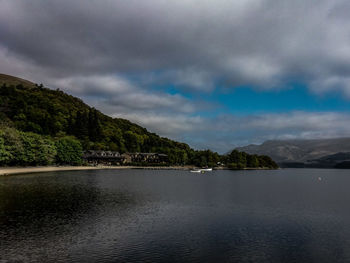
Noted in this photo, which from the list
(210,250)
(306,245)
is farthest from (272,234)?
(210,250)

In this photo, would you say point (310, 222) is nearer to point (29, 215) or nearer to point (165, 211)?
point (165, 211)

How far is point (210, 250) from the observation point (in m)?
27.2

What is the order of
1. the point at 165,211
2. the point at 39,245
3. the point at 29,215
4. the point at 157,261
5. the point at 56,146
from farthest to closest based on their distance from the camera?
the point at 56,146, the point at 165,211, the point at 29,215, the point at 39,245, the point at 157,261

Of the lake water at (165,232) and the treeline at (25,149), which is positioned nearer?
the lake water at (165,232)

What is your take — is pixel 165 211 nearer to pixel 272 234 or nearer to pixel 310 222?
pixel 272 234

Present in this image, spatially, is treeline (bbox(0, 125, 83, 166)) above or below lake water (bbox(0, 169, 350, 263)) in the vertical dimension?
above

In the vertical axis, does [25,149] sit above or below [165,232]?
above

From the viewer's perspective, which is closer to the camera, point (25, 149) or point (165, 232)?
point (165, 232)

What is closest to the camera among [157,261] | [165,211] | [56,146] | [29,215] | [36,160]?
[157,261]

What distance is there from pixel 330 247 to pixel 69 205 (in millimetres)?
38983

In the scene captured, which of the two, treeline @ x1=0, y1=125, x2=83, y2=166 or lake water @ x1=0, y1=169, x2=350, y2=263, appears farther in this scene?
treeline @ x1=0, y1=125, x2=83, y2=166

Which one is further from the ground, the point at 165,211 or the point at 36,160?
the point at 36,160

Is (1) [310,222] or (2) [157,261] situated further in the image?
(1) [310,222]

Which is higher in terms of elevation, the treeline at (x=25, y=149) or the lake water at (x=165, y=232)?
the treeline at (x=25, y=149)
